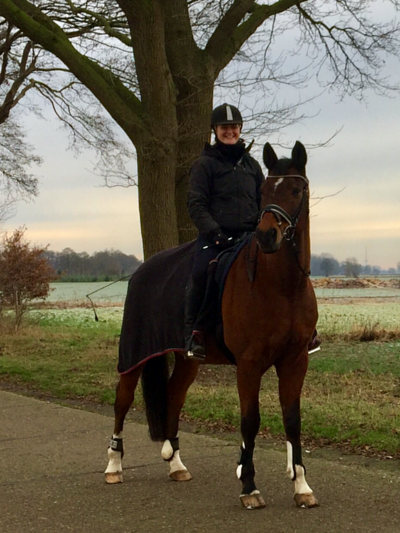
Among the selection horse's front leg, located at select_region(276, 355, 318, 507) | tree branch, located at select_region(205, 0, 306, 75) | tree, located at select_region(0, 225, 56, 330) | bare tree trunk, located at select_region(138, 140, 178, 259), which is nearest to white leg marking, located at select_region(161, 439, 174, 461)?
horse's front leg, located at select_region(276, 355, 318, 507)

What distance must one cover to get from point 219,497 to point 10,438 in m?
3.20

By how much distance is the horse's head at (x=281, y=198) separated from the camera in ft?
16.3

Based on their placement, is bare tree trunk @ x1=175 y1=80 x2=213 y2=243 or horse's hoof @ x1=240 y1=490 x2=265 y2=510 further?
bare tree trunk @ x1=175 y1=80 x2=213 y2=243

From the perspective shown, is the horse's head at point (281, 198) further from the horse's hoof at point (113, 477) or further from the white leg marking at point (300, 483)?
the horse's hoof at point (113, 477)

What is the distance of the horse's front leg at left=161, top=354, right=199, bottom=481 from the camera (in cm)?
641

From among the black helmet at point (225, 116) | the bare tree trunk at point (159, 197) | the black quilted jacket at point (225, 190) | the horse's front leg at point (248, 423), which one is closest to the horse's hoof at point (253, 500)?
the horse's front leg at point (248, 423)

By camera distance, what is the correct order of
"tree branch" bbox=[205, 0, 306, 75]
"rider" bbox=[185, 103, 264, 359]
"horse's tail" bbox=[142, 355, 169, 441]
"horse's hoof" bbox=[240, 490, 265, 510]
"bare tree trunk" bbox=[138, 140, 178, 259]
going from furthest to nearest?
"tree branch" bbox=[205, 0, 306, 75] → "bare tree trunk" bbox=[138, 140, 178, 259] → "horse's tail" bbox=[142, 355, 169, 441] → "rider" bbox=[185, 103, 264, 359] → "horse's hoof" bbox=[240, 490, 265, 510]

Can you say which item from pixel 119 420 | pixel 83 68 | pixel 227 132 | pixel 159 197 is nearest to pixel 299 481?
pixel 119 420

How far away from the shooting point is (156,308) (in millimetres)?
6465

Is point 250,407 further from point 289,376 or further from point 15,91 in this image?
point 15,91

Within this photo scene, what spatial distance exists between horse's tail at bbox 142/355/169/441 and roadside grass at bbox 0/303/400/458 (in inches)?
74.4

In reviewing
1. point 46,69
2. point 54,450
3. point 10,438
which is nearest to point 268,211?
point 54,450

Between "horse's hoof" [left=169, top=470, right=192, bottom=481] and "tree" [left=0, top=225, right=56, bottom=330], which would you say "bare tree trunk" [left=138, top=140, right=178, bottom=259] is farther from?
"tree" [left=0, top=225, right=56, bottom=330]

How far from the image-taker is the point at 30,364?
48.9 feet
